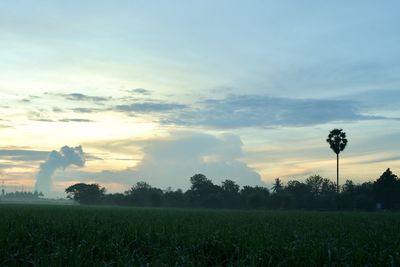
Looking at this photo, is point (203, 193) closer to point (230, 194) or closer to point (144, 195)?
point (230, 194)

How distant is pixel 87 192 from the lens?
613 ft

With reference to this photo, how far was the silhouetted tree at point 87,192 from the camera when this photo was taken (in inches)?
7288

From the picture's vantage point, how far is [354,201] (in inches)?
3930

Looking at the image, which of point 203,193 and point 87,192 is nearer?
point 203,193

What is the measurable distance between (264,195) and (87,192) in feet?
292

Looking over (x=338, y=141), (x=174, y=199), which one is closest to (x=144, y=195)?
(x=174, y=199)

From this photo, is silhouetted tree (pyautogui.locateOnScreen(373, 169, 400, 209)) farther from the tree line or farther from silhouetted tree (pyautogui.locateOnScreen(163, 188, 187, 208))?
silhouetted tree (pyautogui.locateOnScreen(163, 188, 187, 208))

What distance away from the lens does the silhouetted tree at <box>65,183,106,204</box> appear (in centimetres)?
18512

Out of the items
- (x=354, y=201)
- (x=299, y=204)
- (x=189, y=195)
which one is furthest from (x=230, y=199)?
(x=354, y=201)

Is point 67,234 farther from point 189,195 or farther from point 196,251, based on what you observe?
point 189,195

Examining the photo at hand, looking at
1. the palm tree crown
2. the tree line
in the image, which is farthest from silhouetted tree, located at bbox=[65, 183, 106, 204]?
the palm tree crown

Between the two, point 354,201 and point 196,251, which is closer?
point 196,251

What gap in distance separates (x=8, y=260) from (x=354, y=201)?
9718 cm

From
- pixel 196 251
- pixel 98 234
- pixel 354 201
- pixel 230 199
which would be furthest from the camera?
pixel 230 199
